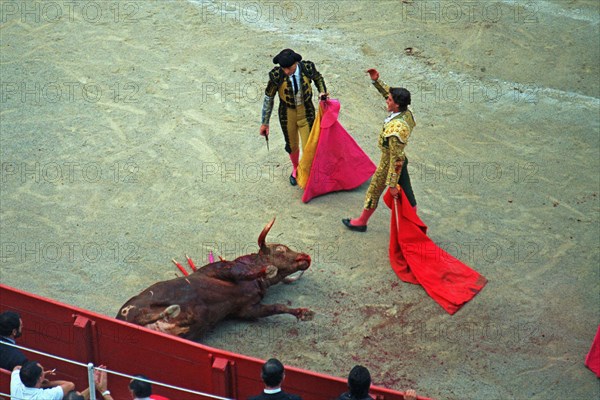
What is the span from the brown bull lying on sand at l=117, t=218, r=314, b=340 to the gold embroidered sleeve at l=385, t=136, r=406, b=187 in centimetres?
96

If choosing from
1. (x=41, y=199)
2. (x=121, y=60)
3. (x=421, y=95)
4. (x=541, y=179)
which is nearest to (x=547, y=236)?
(x=541, y=179)

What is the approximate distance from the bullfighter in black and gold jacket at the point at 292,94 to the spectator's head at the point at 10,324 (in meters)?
3.30

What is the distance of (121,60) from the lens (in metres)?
11.9

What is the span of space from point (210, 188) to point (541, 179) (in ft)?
10.8

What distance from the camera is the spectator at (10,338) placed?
6.80 metres

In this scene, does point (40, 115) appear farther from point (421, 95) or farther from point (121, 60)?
point (421, 95)

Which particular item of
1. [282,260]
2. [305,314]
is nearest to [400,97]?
[282,260]

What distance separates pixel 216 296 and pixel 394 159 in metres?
1.88

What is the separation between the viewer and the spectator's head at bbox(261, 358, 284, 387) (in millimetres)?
6223

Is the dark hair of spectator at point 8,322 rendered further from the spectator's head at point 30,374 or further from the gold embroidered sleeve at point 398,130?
the gold embroidered sleeve at point 398,130
